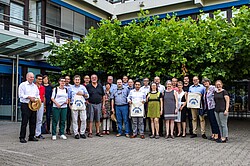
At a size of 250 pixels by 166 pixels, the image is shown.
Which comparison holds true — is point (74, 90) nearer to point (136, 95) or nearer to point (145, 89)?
point (136, 95)

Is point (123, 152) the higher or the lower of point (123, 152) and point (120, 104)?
the lower

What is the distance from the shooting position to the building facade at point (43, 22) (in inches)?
557

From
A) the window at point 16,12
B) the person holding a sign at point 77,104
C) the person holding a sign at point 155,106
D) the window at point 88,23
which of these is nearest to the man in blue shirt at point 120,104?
the person holding a sign at point 155,106

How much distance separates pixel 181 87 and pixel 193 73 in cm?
213

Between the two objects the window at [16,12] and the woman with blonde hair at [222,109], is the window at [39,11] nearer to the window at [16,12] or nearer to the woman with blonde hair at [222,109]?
the window at [16,12]

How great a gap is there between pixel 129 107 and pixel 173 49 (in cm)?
314

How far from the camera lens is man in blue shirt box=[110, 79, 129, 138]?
9.02 metres

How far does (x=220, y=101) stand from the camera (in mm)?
8016

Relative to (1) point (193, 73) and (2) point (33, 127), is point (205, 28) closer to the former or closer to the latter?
(1) point (193, 73)

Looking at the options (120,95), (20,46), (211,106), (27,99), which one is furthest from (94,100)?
(20,46)

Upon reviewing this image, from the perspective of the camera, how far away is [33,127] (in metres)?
8.06

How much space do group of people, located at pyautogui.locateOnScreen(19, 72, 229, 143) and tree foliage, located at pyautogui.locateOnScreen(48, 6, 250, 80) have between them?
6.48 ft

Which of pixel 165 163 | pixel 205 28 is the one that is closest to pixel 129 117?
pixel 165 163

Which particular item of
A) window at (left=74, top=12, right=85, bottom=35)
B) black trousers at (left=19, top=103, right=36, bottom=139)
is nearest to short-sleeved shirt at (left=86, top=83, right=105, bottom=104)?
black trousers at (left=19, top=103, right=36, bottom=139)
